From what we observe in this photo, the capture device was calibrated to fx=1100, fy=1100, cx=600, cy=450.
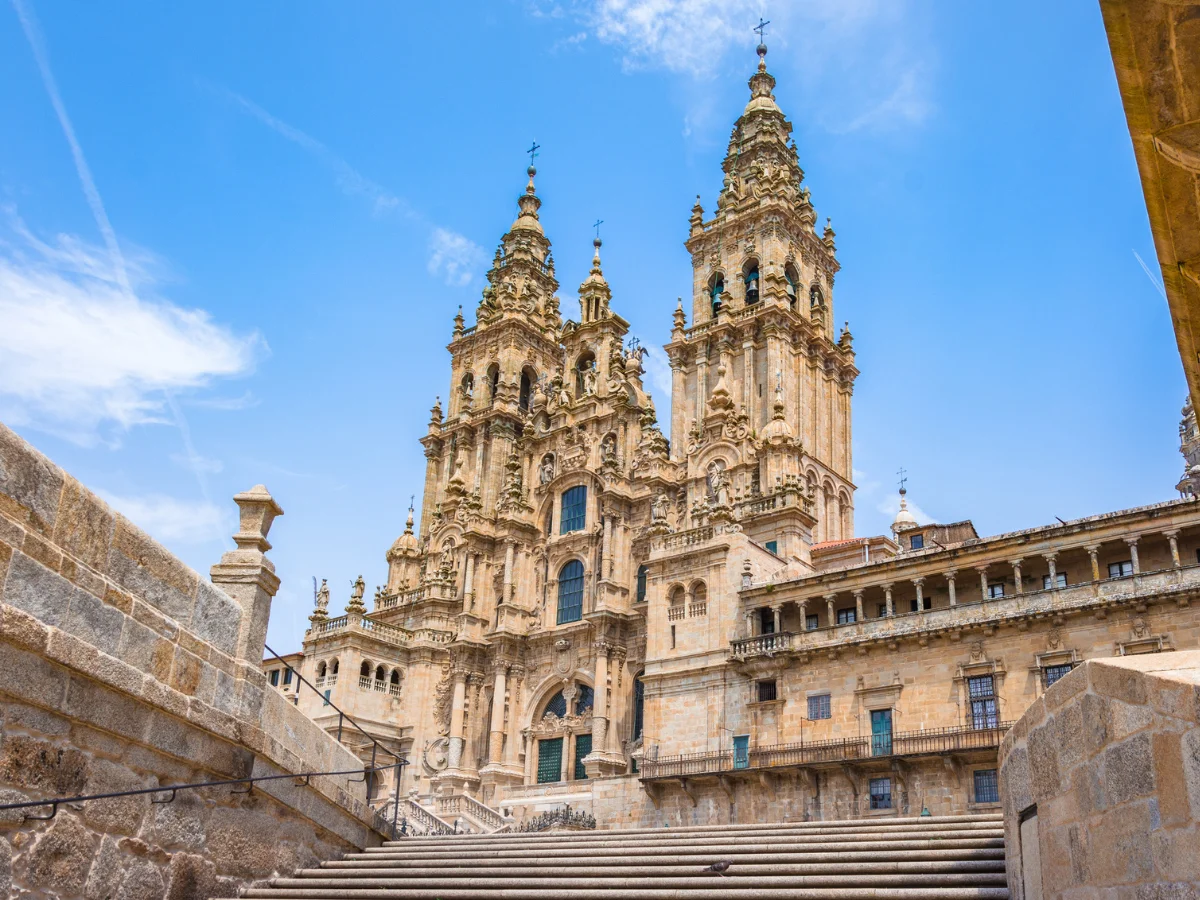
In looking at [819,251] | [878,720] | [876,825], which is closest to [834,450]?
[819,251]

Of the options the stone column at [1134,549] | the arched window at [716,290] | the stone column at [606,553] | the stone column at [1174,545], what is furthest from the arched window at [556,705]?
the stone column at [1174,545]

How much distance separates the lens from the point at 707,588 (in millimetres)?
38906

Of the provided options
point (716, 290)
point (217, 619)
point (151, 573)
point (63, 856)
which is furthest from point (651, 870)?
point (716, 290)

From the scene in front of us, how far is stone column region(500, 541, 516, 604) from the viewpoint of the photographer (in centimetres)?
5256

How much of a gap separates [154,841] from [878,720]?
→ 25471mm

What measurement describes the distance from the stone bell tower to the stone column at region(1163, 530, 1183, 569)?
15.3m

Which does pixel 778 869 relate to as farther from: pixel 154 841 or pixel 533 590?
pixel 533 590

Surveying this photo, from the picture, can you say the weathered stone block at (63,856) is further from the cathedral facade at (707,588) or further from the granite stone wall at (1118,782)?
the cathedral facade at (707,588)

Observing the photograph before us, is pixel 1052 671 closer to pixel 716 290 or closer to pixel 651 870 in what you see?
pixel 651 870

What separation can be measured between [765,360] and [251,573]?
39699 mm

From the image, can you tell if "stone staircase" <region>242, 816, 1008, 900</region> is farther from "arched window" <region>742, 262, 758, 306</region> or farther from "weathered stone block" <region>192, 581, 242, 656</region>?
"arched window" <region>742, 262, 758, 306</region>

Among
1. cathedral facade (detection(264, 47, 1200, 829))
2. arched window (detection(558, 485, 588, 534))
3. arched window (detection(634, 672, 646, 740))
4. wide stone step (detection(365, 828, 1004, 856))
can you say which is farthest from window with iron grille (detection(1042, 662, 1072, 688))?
arched window (detection(558, 485, 588, 534))

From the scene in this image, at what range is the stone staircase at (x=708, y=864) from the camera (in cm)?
1188

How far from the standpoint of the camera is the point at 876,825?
578 inches
